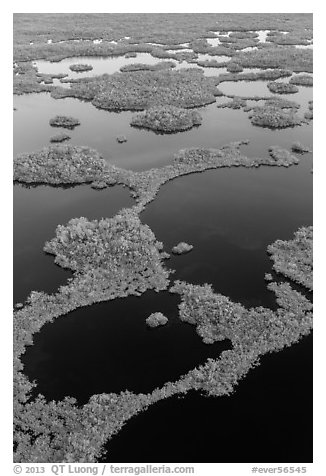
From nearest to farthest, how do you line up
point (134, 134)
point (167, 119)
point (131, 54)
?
1. point (134, 134)
2. point (167, 119)
3. point (131, 54)

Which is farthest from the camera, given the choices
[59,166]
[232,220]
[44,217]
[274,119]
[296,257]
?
[274,119]

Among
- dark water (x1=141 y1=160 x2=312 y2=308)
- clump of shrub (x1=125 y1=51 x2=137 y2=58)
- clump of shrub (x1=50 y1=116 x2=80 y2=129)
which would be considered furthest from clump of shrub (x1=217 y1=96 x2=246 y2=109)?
clump of shrub (x1=125 y1=51 x2=137 y2=58)

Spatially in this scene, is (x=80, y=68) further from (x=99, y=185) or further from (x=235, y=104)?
(x=99, y=185)

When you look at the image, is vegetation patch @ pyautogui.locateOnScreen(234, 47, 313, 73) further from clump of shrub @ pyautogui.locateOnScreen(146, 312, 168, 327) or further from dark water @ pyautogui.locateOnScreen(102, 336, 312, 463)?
dark water @ pyautogui.locateOnScreen(102, 336, 312, 463)

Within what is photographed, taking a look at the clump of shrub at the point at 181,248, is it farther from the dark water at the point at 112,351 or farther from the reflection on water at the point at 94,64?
the reflection on water at the point at 94,64

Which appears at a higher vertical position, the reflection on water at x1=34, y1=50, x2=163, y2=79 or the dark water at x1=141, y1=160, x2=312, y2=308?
the reflection on water at x1=34, y1=50, x2=163, y2=79

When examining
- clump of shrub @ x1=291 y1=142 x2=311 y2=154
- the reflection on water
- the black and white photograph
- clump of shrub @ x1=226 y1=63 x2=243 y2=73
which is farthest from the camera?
the reflection on water

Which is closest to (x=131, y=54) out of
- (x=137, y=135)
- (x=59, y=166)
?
(x=137, y=135)

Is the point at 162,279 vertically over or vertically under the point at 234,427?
over
